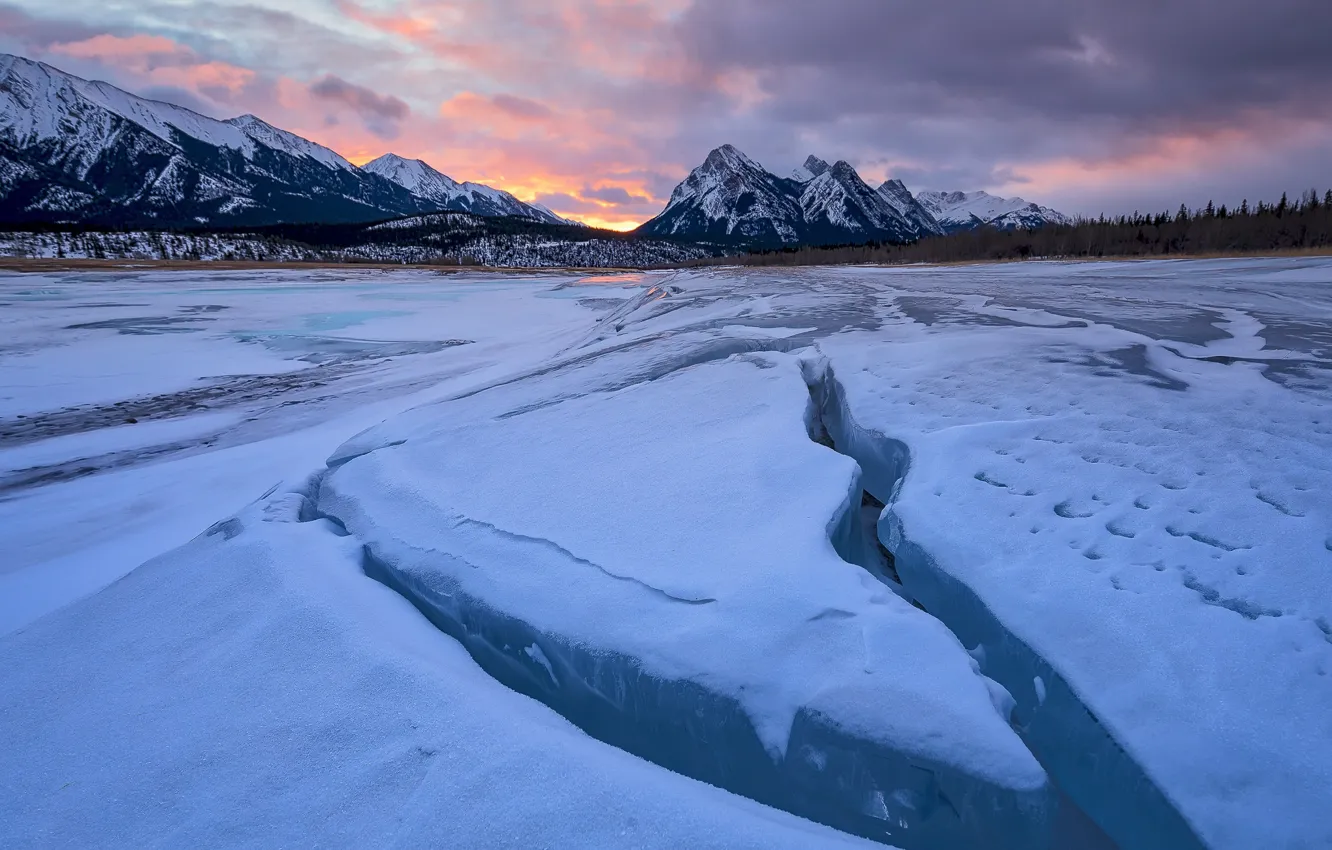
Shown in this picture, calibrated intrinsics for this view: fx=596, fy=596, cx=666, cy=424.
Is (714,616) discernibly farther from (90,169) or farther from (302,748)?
(90,169)

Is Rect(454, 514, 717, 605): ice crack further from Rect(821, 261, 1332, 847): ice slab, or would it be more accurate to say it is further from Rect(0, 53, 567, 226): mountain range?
Rect(0, 53, 567, 226): mountain range

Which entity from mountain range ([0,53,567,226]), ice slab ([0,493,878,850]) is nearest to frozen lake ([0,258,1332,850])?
ice slab ([0,493,878,850])

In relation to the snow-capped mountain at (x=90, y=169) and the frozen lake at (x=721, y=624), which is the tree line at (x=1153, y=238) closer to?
the frozen lake at (x=721, y=624)

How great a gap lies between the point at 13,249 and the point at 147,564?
72.0m

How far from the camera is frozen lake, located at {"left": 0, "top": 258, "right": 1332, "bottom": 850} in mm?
1350

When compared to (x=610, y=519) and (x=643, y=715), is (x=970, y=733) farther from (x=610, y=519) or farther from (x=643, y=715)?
(x=610, y=519)

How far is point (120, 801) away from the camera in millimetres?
1413

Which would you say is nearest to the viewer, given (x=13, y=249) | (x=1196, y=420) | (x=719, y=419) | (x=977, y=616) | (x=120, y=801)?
(x=120, y=801)

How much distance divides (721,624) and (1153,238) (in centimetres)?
3428

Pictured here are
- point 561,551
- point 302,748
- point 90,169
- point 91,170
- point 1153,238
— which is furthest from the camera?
point 90,169

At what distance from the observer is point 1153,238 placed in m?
26.7

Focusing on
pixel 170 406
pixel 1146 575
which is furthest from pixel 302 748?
pixel 170 406

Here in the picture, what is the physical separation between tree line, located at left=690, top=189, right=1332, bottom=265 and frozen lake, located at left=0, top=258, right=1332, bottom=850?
22.7 m

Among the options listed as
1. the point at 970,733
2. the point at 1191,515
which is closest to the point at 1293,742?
the point at 970,733
